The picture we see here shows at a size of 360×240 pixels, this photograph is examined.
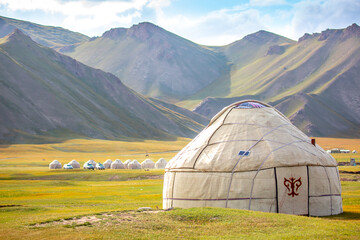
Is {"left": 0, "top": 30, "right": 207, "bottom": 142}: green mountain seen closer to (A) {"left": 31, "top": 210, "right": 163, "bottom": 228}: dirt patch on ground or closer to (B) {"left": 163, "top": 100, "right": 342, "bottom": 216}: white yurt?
(B) {"left": 163, "top": 100, "right": 342, "bottom": 216}: white yurt

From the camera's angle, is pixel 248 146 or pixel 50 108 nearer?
pixel 248 146

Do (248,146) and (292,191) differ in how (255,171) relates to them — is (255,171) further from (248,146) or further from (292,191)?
(292,191)

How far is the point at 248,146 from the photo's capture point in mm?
19438

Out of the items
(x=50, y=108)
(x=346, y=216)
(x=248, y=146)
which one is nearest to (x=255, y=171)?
Answer: (x=248, y=146)

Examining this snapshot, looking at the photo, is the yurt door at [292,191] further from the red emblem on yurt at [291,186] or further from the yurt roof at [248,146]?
the yurt roof at [248,146]

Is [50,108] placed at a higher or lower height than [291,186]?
higher

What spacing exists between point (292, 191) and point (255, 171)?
1634 mm

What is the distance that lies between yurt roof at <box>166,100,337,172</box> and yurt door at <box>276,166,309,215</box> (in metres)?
0.36

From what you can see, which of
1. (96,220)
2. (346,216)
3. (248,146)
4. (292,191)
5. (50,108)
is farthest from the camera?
(50,108)

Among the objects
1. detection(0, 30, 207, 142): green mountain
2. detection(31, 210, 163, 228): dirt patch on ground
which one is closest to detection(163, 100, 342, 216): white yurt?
detection(31, 210, 163, 228): dirt patch on ground

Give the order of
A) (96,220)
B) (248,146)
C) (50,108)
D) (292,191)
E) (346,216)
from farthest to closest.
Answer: (50,108), (248,146), (346,216), (292,191), (96,220)

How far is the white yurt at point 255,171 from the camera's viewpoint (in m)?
18.2

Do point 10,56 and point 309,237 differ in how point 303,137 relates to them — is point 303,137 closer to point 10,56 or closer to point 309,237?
point 309,237

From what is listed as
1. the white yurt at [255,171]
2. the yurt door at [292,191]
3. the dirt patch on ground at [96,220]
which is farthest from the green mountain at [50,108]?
the yurt door at [292,191]
